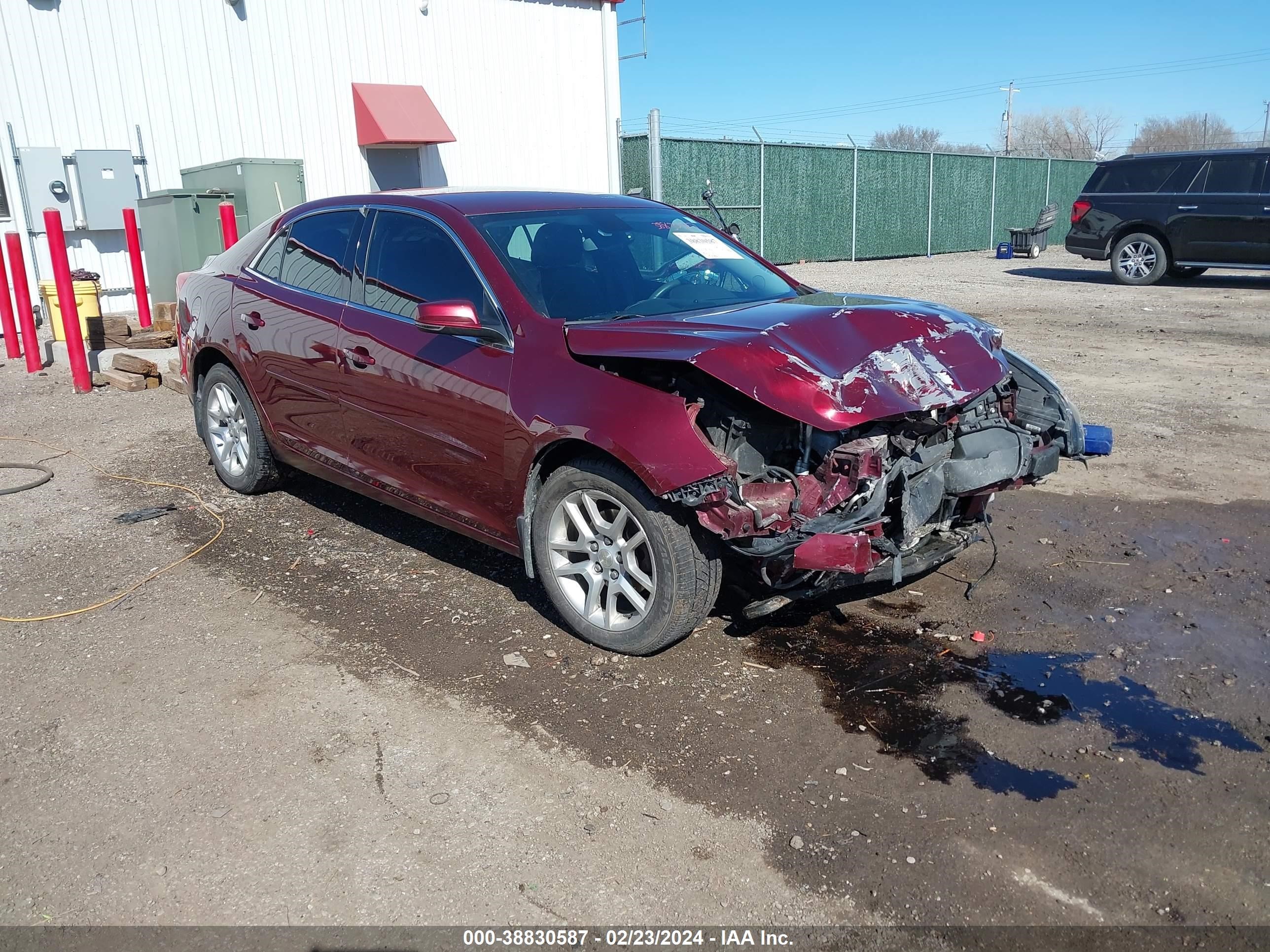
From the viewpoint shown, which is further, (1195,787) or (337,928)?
(1195,787)

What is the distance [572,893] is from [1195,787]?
6.30 feet

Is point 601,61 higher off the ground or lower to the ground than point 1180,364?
higher

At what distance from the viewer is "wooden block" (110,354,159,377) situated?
31.7ft

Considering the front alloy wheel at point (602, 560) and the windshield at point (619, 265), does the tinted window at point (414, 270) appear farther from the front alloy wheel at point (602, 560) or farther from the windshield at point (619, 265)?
the front alloy wheel at point (602, 560)

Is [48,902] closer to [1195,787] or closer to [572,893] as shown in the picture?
[572,893]

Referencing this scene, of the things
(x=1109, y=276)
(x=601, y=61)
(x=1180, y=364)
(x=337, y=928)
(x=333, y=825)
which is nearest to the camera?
(x=337, y=928)

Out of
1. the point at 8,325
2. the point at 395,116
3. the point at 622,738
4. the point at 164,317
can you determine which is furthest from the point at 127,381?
the point at 622,738

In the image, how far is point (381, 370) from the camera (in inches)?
181

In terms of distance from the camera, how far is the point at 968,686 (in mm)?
3754

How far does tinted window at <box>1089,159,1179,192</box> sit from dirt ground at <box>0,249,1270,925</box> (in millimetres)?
12179

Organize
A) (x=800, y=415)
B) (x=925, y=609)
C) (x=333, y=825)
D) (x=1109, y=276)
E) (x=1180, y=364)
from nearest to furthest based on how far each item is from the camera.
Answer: (x=333, y=825), (x=800, y=415), (x=925, y=609), (x=1180, y=364), (x=1109, y=276)

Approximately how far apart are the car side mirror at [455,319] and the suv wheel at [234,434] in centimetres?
207

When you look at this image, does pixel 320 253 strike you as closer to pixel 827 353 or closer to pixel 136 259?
pixel 827 353

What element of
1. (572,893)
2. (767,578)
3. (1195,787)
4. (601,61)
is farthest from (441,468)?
(601,61)
